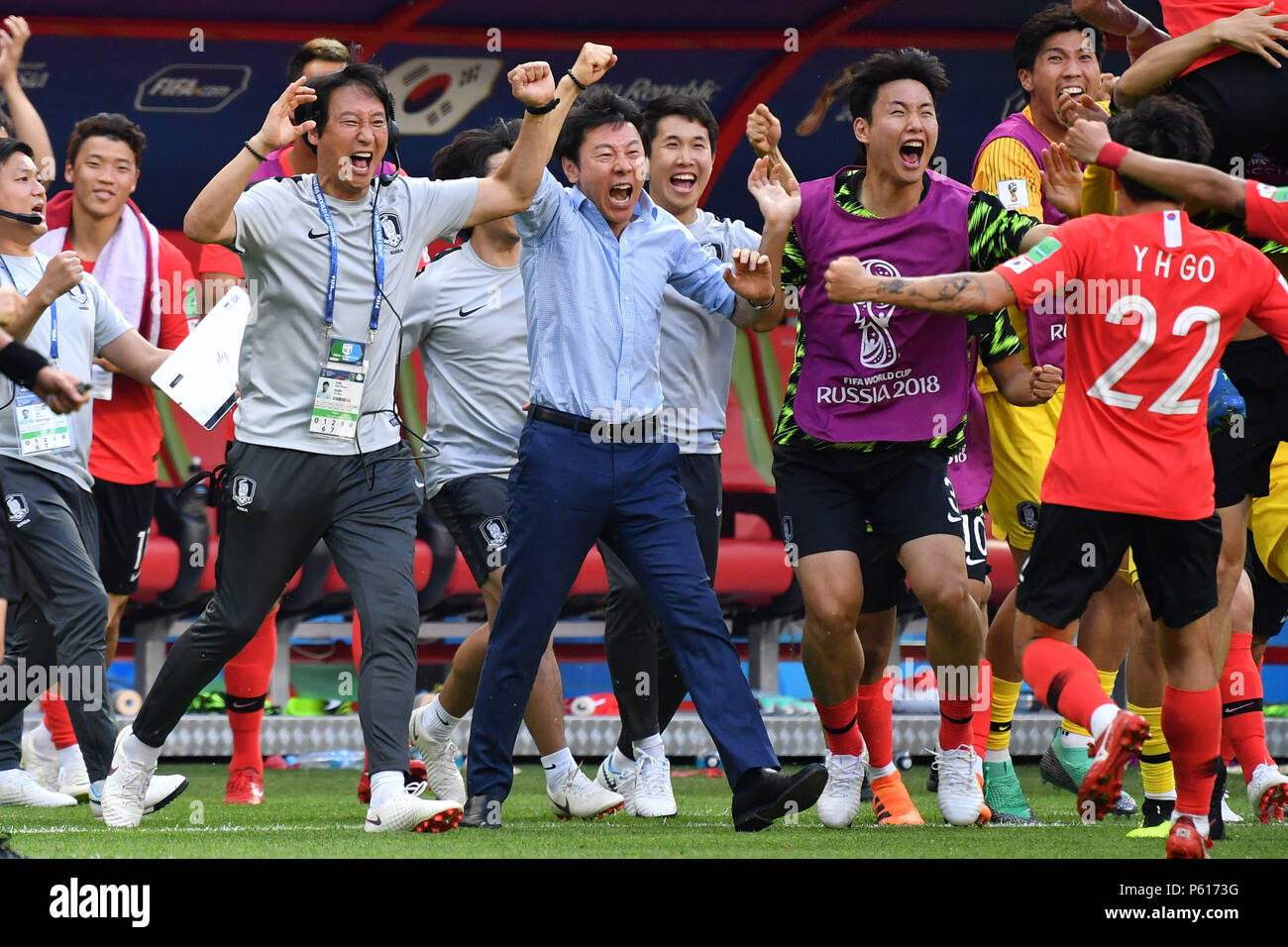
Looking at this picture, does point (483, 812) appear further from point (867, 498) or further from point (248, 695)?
point (248, 695)

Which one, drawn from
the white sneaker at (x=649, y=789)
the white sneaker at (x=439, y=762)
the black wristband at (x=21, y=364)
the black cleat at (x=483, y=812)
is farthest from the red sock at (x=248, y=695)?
the black wristband at (x=21, y=364)

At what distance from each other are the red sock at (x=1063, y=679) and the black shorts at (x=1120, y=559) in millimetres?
74

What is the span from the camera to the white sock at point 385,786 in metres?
5.11

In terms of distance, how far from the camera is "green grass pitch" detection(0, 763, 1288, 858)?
4.75 metres

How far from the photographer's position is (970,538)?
20.1 ft

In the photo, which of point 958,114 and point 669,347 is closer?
point 669,347

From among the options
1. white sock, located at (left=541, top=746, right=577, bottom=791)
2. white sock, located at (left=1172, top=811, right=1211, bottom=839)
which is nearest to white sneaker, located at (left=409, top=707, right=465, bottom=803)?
white sock, located at (left=541, top=746, right=577, bottom=791)

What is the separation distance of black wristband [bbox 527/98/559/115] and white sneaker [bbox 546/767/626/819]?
6.93 feet

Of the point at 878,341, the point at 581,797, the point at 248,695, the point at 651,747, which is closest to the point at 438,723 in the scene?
the point at 581,797

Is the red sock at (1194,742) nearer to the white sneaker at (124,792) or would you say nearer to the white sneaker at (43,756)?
the white sneaker at (124,792)

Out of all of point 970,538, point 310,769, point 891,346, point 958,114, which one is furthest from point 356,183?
point 958,114

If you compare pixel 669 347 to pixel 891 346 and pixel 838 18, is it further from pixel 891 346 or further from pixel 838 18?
pixel 838 18

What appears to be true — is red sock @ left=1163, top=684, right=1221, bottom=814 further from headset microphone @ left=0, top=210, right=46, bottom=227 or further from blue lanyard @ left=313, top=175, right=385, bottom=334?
headset microphone @ left=0, top=210, right=46, bottom=227

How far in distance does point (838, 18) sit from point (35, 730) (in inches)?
232
